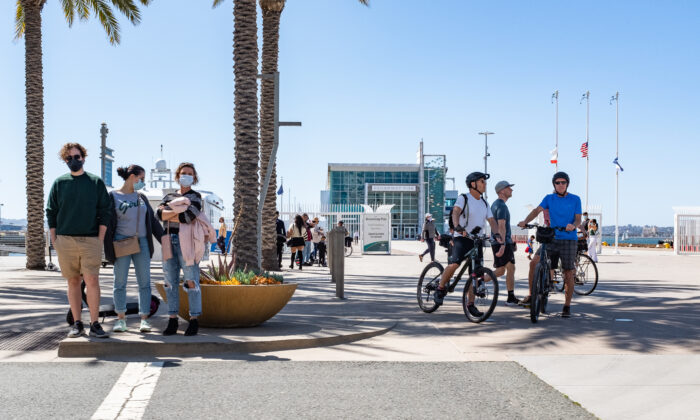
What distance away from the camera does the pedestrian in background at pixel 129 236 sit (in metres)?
6.89

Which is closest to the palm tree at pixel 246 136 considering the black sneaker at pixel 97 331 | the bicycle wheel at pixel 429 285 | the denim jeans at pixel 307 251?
the bicycle wheel at pixel 429 285

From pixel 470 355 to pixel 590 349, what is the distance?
121 cm

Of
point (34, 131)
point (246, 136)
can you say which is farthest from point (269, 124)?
point (34, 131)

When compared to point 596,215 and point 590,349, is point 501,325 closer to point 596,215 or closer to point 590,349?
point 590,349

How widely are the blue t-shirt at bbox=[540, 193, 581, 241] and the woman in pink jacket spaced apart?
4526 mm

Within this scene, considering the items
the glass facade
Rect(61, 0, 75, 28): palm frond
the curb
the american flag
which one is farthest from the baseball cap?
the glass facade

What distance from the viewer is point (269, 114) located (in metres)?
18.3

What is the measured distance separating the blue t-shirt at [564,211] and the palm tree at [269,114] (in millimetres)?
10194

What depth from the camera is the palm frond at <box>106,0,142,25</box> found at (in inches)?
769

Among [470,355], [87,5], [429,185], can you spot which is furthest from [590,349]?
[429,185]

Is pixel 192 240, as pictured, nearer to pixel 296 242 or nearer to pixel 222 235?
pixel 296 242

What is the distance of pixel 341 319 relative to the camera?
8289 mm

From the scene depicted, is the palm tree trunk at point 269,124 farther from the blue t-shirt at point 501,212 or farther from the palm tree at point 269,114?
the blue t-shirt at point 501,212

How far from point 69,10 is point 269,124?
760 centimetres
